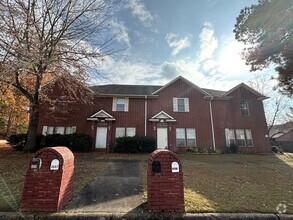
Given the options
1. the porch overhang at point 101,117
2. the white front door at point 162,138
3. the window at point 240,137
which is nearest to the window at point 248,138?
the window at point 240,137

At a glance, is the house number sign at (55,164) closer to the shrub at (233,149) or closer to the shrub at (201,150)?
the shrub at (201,150)

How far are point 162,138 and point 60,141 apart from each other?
29.9ft

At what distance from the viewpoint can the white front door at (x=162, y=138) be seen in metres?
15.3

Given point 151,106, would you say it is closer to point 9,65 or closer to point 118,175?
point 118,175

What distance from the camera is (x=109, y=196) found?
437 centimetres

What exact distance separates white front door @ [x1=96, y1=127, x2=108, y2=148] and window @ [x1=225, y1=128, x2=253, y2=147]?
12.0 m

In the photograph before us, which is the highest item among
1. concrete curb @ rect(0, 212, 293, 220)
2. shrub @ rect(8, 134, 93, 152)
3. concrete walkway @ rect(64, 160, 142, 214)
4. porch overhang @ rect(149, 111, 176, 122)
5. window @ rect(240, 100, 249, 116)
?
window @ rect(240, 100, 249, 116)

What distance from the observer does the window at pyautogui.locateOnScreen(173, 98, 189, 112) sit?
16328mm

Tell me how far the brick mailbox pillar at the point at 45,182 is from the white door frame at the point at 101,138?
11625 mm

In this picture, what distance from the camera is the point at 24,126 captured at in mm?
27891

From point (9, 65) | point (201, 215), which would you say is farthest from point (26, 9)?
point (201, 215)

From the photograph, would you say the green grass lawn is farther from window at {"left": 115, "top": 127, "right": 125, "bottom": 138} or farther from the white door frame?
window at {"left": 115, "top": 127, "right": 125, "bottom": 138}

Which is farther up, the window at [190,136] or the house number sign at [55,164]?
the window at [190,136]

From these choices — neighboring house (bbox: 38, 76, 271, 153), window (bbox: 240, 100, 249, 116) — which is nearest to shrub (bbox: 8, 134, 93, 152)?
neighboring house (bbox: 38, 76, 271, 153)
